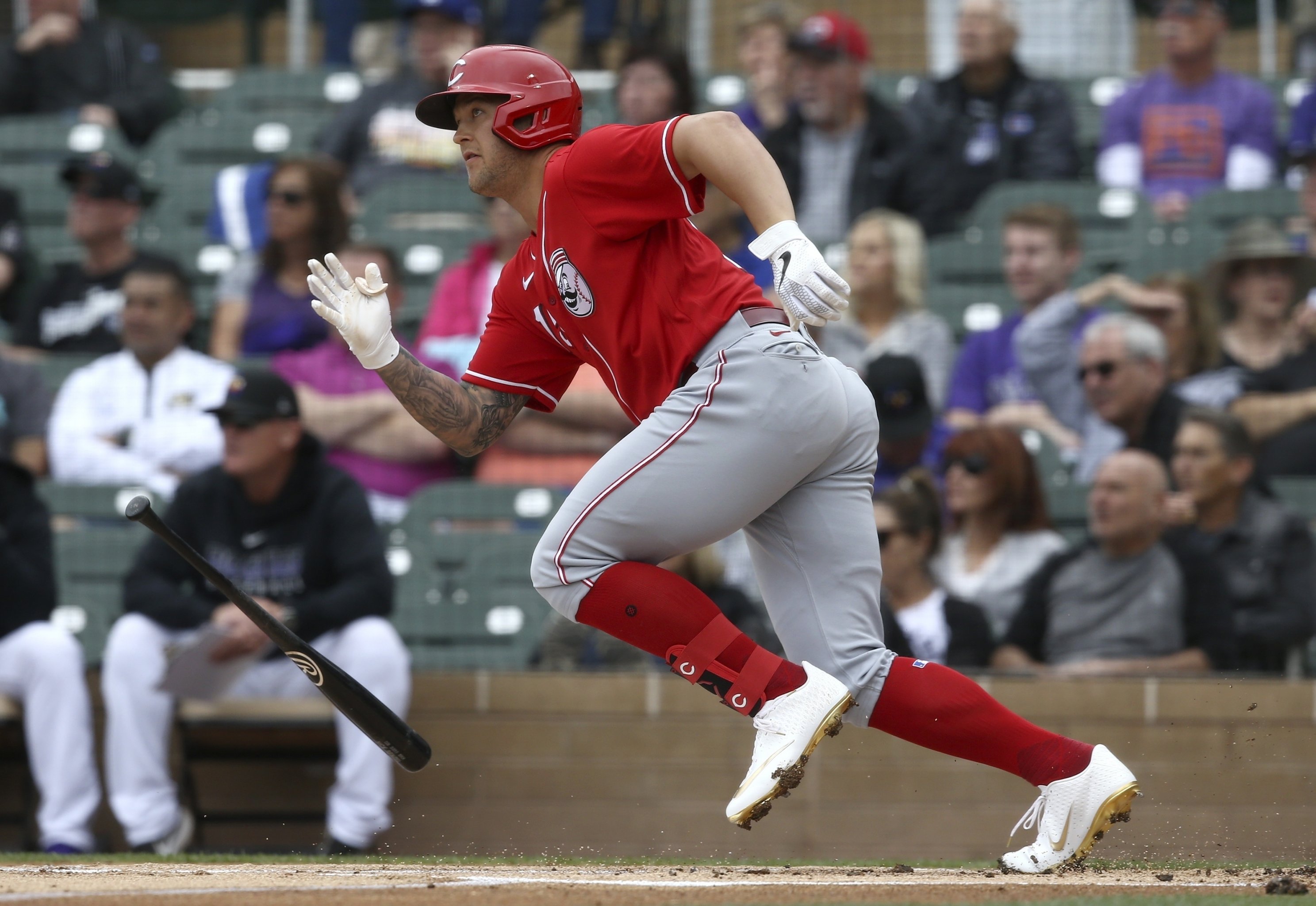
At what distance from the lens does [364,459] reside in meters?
6.18

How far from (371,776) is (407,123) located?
3.62 m

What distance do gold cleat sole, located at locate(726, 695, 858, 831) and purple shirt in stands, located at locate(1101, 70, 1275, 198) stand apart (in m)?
4.64

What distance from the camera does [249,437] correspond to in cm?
537

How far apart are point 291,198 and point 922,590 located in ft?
9.64

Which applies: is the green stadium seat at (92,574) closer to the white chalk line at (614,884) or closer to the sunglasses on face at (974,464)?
the white chalk line at (614,884)

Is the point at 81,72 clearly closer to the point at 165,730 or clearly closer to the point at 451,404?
the point at 165,730

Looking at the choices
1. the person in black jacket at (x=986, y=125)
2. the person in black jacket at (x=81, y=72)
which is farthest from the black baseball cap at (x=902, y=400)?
the person in black jacket at (x=81, y=72)

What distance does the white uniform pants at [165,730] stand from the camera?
16.3ft

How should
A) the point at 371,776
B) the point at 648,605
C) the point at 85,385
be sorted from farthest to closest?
the point at 85,385
the point at 371,776
the point at 648,605

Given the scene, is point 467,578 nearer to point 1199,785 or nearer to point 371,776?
point 371,776

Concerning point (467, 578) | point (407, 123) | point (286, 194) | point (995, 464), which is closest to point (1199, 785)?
point (995, 464)

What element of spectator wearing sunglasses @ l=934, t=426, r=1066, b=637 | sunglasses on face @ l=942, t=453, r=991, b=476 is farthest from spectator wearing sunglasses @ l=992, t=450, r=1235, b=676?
sunglasses on face @ l=942, t=453, r=991, b=476

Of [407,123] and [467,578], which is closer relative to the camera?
[467,578]

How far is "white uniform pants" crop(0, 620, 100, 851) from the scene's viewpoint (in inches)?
197
